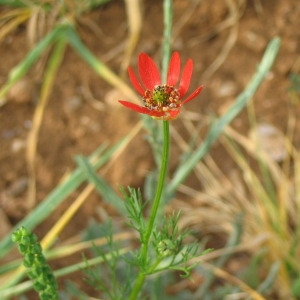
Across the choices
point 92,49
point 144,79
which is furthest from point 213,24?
point 144,79

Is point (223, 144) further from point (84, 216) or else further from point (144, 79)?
point (144, 79)

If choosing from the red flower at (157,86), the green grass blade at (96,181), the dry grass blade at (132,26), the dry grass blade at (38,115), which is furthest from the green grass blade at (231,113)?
the dry grass blade at (132,26)

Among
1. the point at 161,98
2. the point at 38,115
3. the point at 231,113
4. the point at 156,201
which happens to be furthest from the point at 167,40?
the point at 38,115

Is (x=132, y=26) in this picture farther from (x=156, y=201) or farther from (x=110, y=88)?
(x=156, y=201)

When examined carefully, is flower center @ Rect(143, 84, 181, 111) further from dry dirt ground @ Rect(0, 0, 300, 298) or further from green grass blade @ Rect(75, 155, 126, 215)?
dry dirt ground @ Rect(0, 0, 300, 298)

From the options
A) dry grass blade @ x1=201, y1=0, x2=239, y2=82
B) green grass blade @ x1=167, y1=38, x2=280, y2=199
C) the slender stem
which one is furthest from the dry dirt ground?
the slender stem

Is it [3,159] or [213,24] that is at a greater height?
[213,24]
